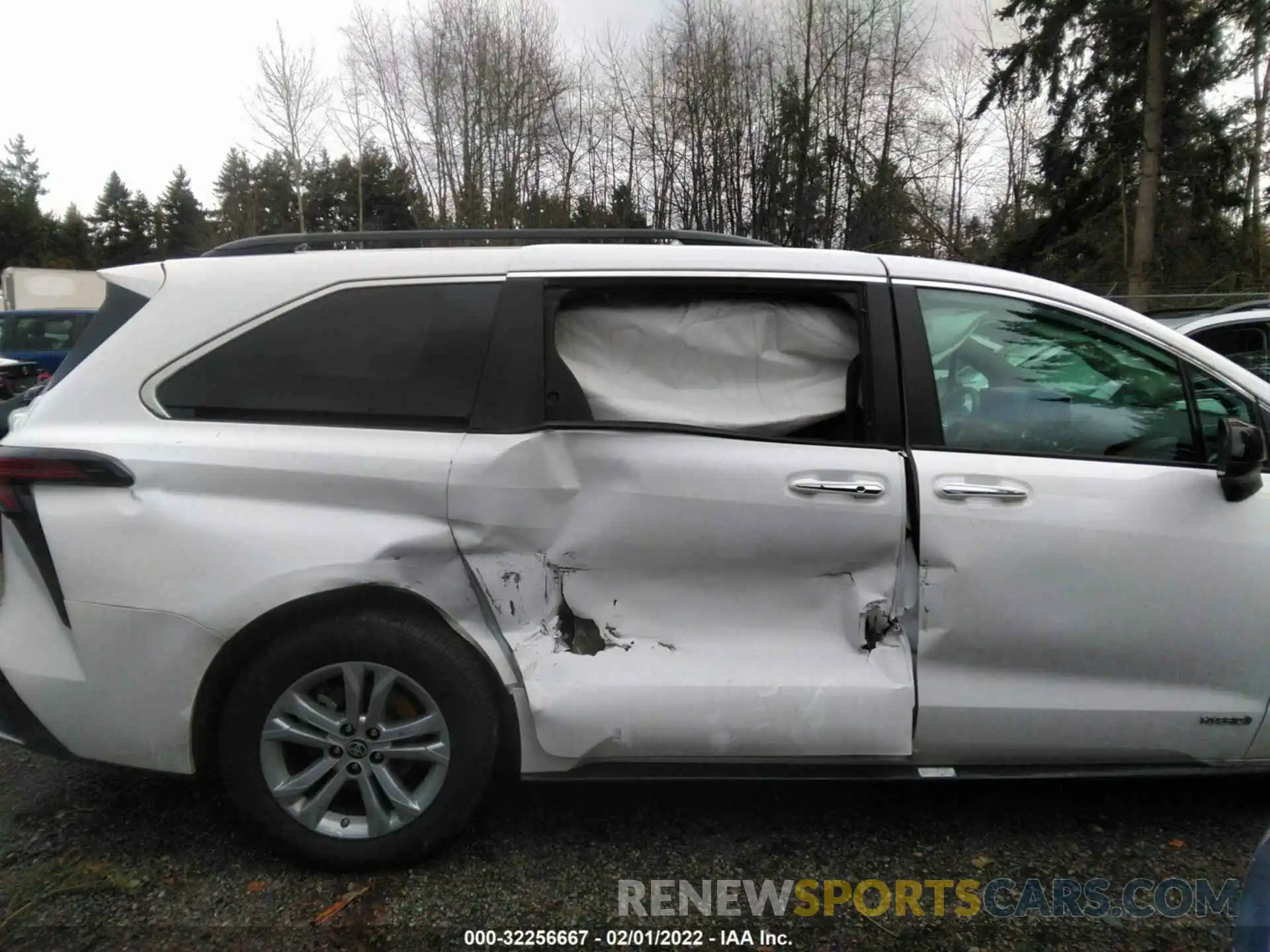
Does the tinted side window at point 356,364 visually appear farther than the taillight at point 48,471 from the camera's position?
Yes

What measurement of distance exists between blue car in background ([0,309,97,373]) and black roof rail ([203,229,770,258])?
1520 cm

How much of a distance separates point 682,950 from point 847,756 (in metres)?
0.72

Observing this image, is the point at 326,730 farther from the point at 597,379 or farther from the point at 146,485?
the point at 597,379

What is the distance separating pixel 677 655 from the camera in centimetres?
250

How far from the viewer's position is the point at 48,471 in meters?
2.38

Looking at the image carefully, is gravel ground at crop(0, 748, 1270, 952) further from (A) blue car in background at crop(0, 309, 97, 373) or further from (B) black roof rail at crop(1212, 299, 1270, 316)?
(A) blue car in background at crop(0, 309, 97, 373)

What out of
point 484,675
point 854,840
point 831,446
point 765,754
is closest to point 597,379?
point 831,446

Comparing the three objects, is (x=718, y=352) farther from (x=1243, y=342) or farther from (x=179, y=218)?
(x=179, y=218)

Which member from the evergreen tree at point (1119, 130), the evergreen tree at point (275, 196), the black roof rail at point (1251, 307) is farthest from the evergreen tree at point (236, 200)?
the black roof rail at point (1251, 307)

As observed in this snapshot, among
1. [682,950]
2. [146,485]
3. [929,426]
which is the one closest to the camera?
[682,950]

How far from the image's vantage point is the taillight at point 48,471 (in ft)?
7.80

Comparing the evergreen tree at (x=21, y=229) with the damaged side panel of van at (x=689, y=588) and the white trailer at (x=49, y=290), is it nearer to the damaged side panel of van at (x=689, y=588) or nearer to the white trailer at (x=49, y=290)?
the white trailer at (x=49, y=290)

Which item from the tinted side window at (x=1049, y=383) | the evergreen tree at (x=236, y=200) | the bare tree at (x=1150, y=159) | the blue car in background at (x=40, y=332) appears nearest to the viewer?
the tinted side window at (x=1049, y=383)

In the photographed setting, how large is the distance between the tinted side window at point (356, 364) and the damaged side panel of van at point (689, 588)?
249 mm
